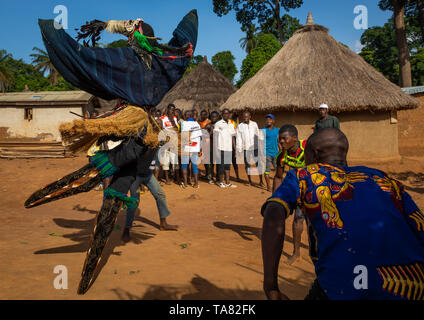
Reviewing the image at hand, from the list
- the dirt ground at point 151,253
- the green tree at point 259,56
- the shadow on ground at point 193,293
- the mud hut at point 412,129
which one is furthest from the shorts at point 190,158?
the green tree at point 259,56

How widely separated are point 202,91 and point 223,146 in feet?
31.1

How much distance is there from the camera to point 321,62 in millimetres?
13312

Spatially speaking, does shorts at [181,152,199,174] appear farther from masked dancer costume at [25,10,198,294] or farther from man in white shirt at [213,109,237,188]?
masked dancer costume at [25,10,198,294]

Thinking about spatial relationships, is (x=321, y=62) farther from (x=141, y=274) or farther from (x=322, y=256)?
(x=322, y=256)

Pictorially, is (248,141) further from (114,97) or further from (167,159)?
(114,97)

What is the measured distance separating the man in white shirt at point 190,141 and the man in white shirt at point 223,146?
1.94 ft

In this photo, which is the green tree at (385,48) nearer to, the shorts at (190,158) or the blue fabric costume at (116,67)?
the shorts at (190,158)

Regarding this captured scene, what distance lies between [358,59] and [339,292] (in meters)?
15.1

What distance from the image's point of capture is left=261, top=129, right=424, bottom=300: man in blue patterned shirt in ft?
Result: 4.42

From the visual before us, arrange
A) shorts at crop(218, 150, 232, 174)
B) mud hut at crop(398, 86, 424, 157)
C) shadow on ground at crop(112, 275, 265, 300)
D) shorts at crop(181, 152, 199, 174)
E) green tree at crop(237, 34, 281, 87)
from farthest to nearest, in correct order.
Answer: green tree at crop(237, 34, 281, 87), mud hut at crop(398, 86, 424, 157), shorts at crop(218, 150, 232, 174), shorts at crop(181, 152, 199, 174), shadow on ground at crop(112, 275, 265, 300)

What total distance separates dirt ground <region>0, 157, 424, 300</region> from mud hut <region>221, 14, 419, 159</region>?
212 inches

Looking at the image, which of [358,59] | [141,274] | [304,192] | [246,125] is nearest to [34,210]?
[141,274]

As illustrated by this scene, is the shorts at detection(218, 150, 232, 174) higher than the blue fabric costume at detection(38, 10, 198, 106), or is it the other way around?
the blue fabric costume at detection(38, 10, 198, 106)

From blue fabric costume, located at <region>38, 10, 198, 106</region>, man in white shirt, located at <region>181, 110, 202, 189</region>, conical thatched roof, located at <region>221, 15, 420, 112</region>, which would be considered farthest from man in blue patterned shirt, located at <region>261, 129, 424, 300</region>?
conical thatched roof, located at <region>221, 15, 420, 112</region>
